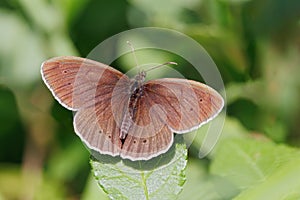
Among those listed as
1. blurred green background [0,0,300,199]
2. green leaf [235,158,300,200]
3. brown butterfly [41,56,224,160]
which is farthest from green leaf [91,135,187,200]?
blurred green background [0,0,300,199]

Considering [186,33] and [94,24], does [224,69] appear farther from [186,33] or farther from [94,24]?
[94,24]

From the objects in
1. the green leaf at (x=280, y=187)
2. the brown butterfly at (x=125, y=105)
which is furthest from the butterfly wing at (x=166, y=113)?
the green leaf at (x=280, y=187)

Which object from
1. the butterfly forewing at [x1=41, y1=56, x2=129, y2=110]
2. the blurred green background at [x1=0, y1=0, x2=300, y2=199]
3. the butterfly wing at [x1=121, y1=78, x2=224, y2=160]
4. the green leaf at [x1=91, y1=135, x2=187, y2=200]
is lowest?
the blurred green background at [x1=0, y1=0, x2=300, y2=199]

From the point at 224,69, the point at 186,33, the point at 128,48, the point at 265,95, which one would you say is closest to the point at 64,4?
the point at 128,48

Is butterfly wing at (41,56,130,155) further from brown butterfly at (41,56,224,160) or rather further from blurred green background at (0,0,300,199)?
blurred green background at (0,0,300,199)

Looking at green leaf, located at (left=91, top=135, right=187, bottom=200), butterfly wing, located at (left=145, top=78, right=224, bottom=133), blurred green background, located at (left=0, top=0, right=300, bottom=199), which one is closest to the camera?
green leaf, located at (left=91, top=135, right=187, bottom=200)

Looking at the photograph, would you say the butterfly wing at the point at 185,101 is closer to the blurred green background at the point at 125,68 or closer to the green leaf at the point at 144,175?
the green leaf at the point at 144,175

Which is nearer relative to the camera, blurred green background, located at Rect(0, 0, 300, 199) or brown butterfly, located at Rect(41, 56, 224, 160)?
brown butterfly, located at Rect(41, 56, 224, 160)

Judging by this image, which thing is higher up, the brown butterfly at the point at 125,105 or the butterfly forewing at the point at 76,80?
the butterfly forewing at the point at 76,80
